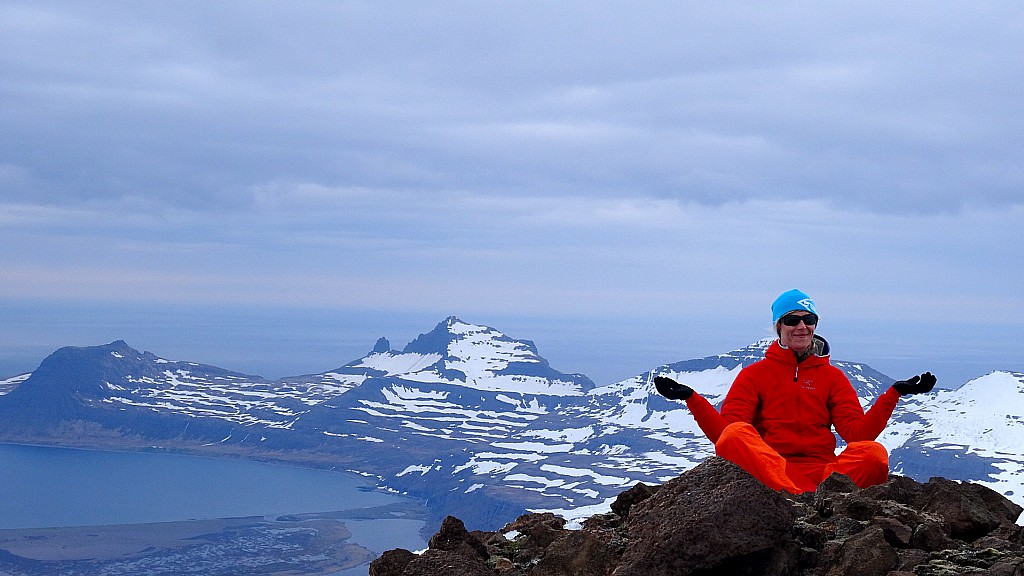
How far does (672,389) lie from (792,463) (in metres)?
2.12

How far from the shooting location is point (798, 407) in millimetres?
12844

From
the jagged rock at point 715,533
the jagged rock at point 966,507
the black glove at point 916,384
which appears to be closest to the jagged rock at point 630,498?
the jagged rock at point 715,533

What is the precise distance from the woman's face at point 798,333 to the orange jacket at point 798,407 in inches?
6.4

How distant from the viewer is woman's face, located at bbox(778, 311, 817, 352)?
13008 millimetres

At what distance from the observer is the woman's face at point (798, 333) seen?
42.7ft

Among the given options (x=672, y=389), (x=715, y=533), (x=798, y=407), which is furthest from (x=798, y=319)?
(x=715, y=533)

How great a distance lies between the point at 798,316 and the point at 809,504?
3472 mm

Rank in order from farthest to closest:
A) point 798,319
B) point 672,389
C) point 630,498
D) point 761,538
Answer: point 798,319, point 672,389, point 630,498, point 761,538

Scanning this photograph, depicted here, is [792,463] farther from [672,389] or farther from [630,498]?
[630,498]

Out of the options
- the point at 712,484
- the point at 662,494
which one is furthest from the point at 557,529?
the point at 712,484

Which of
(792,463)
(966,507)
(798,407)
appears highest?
(798,407)

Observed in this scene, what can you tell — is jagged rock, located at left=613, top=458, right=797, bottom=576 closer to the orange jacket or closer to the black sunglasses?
the orange jacket

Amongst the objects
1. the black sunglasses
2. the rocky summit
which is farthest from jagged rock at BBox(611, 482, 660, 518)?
the black sunglasses

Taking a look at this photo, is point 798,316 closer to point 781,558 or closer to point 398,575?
point 781,558
